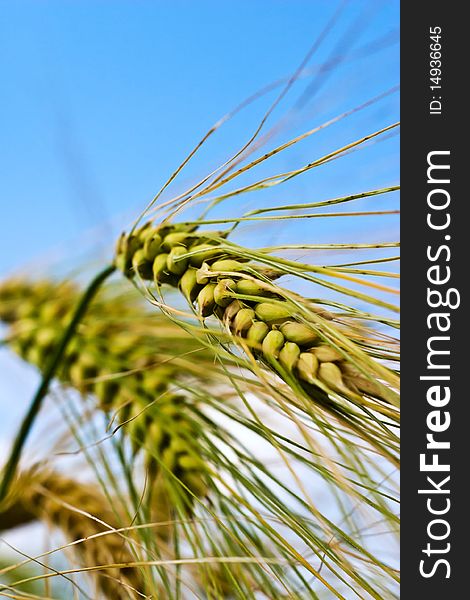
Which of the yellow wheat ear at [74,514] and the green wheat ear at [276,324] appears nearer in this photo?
the green wheat ear at [276,324]

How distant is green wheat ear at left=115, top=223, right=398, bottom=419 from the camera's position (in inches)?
14.8

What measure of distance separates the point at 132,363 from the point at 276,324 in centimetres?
33

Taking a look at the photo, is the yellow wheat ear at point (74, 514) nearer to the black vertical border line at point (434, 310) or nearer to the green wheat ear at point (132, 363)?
the green wheat ear at point (132, 363)

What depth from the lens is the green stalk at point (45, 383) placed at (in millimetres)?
626

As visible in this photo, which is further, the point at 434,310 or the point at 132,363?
the point at 132,363

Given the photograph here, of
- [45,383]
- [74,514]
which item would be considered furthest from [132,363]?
[74,514]

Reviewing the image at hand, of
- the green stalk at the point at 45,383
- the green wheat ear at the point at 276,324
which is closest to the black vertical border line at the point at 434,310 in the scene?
the green wheat ear at the point at 276,324

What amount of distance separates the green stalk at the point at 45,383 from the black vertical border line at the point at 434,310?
273 millimetres

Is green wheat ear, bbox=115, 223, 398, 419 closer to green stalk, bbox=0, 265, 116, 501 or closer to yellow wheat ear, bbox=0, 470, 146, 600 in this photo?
green stalk, bbox=0, 265, 116, 501

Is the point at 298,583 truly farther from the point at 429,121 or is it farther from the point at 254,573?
the point at 429,121

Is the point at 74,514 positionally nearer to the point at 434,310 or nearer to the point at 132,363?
the point at 132,363

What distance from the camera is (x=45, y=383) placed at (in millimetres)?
624

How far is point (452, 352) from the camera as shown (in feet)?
1.53

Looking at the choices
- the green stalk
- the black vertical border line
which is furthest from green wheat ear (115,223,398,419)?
the green stalk
